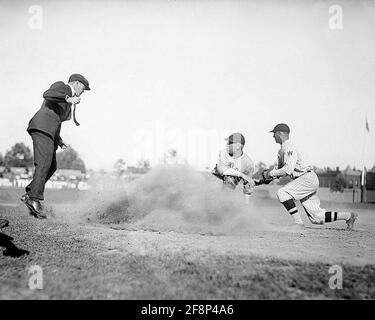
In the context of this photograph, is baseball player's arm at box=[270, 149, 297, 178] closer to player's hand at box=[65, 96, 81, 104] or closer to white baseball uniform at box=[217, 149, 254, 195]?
white baseball uniform at box=[217, 149, 254, 195]

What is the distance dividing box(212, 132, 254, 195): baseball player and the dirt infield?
2.10m

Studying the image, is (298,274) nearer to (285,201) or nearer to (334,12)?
(285,201)

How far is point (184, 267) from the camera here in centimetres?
330

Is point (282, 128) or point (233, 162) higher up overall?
point (282, 128)

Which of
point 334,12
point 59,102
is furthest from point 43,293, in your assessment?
point 334,12

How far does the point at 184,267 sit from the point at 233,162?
381cm

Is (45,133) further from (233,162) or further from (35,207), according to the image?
(233,162)

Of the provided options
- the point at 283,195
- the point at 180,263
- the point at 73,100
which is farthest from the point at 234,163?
the point at 180,263

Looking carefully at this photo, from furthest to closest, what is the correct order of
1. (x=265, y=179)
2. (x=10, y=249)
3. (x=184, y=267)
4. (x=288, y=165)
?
(x=265, y=179) < (x=288, y=165) < (x=10, y=249) < (x=184, y=267)

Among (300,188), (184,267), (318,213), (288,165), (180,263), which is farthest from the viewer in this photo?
(318,213)

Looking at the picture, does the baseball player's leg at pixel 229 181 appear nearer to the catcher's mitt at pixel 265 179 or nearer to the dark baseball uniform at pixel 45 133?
the catcher's mitt at pixel 265 179

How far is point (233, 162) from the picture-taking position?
22.6 ft

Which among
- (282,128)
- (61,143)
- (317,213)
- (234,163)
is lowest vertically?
(317,213)

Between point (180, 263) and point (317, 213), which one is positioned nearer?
point (180, 263)
